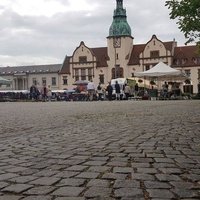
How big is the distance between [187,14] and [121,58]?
6972 centimetres

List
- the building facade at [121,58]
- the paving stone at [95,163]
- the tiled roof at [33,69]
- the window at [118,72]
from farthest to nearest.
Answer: the tiled roof at [33,69], the window at [118,72], the building facade at [121,58], the paving stone at [95,163]

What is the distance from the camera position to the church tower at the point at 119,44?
88625mm

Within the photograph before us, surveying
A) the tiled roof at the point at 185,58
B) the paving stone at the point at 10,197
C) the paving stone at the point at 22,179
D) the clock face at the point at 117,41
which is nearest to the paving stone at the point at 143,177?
the paving stone at the point at 22,179

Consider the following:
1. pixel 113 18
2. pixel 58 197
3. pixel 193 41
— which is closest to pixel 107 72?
pixel 113 18

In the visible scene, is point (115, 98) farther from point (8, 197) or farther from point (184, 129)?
point (8, 197)

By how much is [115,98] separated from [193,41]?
60.9 ft

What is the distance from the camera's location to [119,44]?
89000mm

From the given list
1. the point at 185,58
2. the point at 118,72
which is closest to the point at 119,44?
the point at 118,72

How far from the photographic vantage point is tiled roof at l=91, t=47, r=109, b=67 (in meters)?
91.8

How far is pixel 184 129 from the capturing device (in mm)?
9008

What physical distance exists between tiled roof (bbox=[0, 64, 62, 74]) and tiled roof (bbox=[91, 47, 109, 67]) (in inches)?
369

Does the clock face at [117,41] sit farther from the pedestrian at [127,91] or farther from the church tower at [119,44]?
the pedestrian at [127,91]

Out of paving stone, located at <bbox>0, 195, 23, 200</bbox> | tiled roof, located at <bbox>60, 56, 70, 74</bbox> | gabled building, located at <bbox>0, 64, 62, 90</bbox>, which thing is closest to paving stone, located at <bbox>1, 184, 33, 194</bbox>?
paving stone, located at <bbox>0, 195, 23, 200</bbox>

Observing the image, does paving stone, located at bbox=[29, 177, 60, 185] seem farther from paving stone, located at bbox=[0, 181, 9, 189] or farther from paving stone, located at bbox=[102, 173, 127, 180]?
paving stone, located at bbox=[102, 173, 127, 180]
